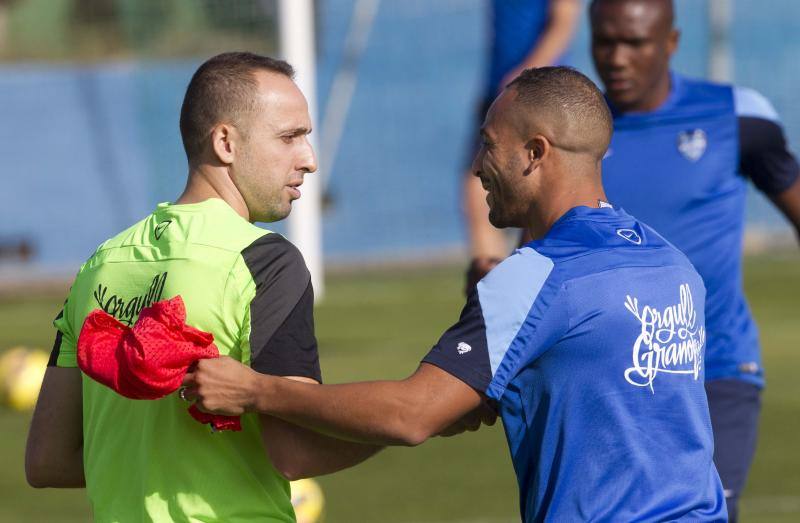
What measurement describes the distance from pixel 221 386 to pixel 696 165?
9.59 ft

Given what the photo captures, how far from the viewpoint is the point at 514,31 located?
8.37 meters

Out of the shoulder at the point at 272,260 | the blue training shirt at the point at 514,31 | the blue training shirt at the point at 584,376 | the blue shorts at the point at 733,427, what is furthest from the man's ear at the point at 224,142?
the blue training shirt at the point at 514,31

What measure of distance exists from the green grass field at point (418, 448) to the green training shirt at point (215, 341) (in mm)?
3580

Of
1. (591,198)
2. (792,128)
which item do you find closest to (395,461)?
(591,198)

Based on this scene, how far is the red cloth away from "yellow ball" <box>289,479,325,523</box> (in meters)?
3.26

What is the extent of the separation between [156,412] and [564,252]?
100 centimetres

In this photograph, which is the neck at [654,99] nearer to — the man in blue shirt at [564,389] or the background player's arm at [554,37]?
the man in blue shirt at [564,389]

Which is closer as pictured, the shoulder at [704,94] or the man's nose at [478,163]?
the man's nose at [478,163]

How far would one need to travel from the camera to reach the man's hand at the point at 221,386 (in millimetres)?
3000

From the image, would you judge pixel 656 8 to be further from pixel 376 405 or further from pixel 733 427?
pixel 376 405

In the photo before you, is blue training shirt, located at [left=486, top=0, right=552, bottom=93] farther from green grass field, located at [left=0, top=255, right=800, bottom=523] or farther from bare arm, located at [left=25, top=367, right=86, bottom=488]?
bare arm, located at [left=25, top=367, right=86, bottom=488]

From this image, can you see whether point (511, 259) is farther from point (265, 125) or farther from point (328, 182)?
point (328, 182)

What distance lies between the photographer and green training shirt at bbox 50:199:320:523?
10.1ft

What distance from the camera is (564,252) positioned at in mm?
3182
